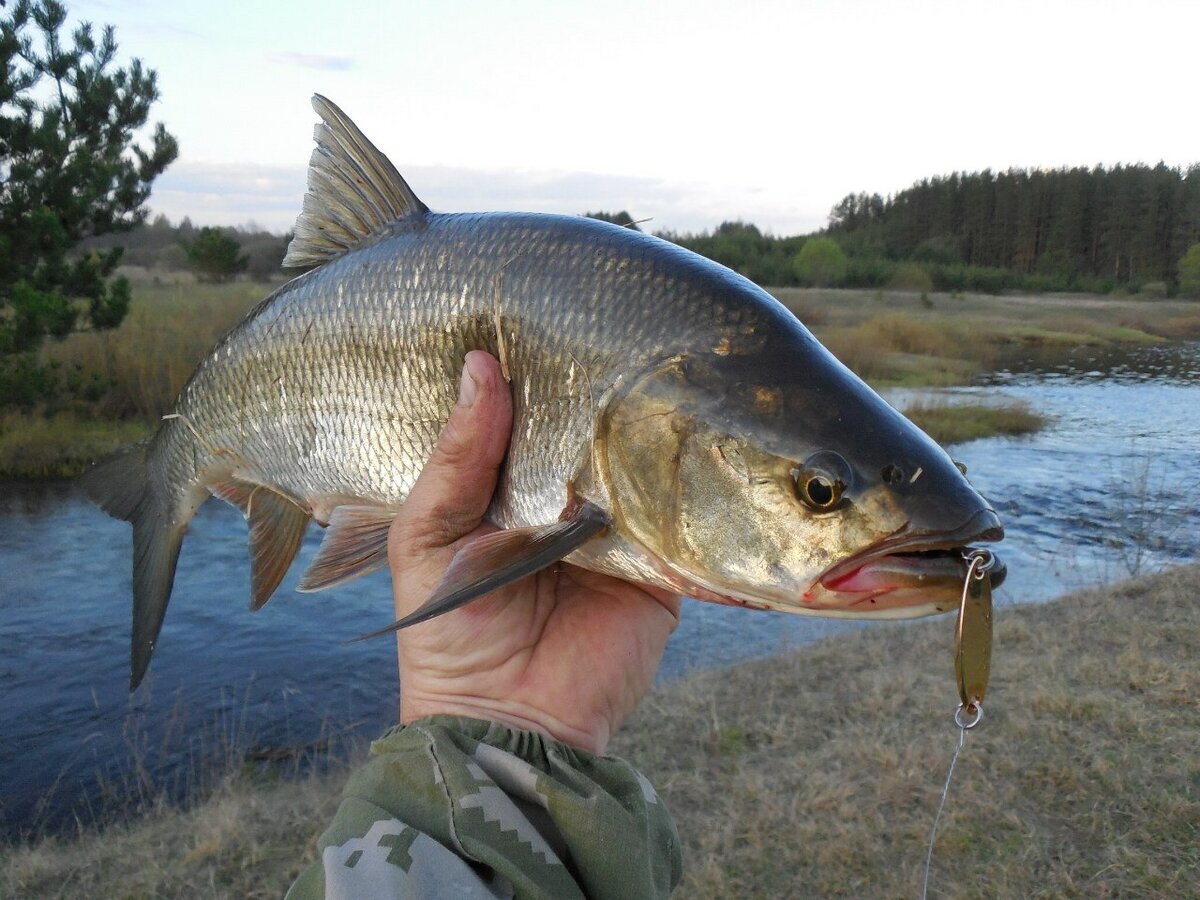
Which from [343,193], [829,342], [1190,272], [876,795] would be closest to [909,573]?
[343,193]

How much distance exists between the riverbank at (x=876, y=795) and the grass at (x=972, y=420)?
14322mm

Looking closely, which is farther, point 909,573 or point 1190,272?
point 1190,272

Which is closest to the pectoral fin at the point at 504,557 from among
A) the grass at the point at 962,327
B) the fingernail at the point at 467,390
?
the fingernail at the point at 467,390

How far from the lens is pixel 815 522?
6.13 feet

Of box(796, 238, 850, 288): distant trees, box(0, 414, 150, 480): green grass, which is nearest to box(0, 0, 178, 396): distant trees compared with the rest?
box(0, 414, 150, 480): green grass

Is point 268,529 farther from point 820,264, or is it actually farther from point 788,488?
point 820,264

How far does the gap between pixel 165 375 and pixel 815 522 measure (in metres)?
19.9

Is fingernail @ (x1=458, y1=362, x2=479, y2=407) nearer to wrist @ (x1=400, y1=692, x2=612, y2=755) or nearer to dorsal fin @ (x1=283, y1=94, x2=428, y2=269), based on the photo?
dorsal fin @ (x1=283, y1=94, x2=428, y2=269)

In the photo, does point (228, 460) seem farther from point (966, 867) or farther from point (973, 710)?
point (966, 867)

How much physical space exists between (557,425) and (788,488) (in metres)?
0.68

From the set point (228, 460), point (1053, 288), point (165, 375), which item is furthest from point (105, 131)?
point (1053, 288)

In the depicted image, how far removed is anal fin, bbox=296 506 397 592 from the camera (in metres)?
2.64

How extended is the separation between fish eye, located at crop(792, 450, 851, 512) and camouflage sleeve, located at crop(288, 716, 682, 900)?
82 centimetres

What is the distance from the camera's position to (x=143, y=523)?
11.0 feet
